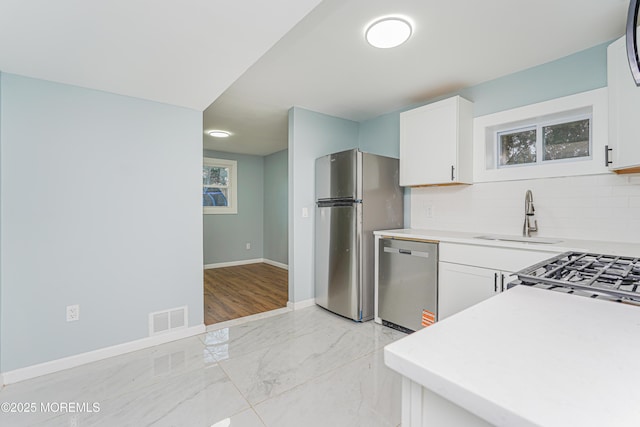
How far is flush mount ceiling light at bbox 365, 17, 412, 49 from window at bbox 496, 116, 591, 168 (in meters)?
1.43

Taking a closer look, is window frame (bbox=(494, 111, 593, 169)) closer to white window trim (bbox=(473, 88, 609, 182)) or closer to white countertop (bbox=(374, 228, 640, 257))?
white window trim (bbox=(473, 88, 609, 182))

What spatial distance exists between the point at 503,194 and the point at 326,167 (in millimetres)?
1730

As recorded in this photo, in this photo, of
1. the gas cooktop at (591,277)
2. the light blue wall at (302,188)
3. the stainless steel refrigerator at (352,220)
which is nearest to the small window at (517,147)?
the stainless steel refrigerator at (352,220)

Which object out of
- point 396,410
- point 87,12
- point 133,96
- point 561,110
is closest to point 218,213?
point 133,96

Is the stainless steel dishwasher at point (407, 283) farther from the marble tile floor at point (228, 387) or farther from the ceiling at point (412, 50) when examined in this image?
the ceiling at point (412, 50)

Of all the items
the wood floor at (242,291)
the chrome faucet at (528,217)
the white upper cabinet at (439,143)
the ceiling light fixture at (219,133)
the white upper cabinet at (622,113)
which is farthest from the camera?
the ceiling light fixture at (219,133)

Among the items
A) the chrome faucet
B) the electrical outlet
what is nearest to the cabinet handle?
the chrome faucet

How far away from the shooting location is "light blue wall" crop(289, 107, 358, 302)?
3.30 m

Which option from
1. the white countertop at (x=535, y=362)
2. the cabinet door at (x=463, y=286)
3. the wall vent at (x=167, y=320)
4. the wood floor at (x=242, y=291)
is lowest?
the wood floor at (x=242, y=291)

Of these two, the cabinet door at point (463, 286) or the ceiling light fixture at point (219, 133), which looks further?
the ceiling light fixture at point (219, 133)

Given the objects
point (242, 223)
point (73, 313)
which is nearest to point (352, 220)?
point (73, 313)

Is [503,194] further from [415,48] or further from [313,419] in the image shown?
[313,419]

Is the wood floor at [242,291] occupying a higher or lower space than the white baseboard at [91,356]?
lower

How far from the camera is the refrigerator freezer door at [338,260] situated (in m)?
2.90
